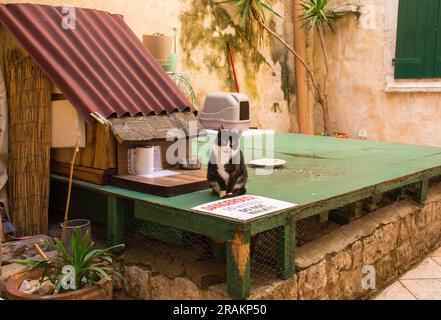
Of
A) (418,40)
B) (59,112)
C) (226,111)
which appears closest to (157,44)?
(226,111)

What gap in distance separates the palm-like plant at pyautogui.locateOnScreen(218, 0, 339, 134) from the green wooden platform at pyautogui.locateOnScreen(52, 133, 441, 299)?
10.1 ft

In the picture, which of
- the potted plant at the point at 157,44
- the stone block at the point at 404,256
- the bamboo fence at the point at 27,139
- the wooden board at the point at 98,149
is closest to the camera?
the wooden board at the point at 98,149

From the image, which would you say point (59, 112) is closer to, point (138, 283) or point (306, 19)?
point (138, 283)

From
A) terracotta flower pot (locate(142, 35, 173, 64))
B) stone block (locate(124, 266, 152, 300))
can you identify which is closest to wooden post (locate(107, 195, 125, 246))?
stone block (locate(124, 266, 152, 300))

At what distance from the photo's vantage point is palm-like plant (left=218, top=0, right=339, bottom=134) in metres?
7.00

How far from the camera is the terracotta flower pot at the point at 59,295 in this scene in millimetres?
2326

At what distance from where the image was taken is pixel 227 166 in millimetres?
2635

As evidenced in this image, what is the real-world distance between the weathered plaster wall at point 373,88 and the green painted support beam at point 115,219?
5944 millimetres

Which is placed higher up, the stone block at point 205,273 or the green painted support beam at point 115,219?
the green painted support beam at point 115,219

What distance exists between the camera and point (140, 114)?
3289 millimetres

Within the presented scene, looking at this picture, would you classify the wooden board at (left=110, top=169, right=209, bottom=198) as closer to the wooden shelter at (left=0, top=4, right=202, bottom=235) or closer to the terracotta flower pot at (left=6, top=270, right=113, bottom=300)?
the wooden shelter at (left=0, top=4, right=202, bottom=235)

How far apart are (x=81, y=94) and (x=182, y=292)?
4.45ft

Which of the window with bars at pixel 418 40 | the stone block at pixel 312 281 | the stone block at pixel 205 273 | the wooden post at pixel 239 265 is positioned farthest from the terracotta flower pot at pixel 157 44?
the window with bars at pixel 418 40

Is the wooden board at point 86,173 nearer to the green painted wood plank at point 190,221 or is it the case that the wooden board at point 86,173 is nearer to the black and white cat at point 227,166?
the green painted wood plank at point 190,221
